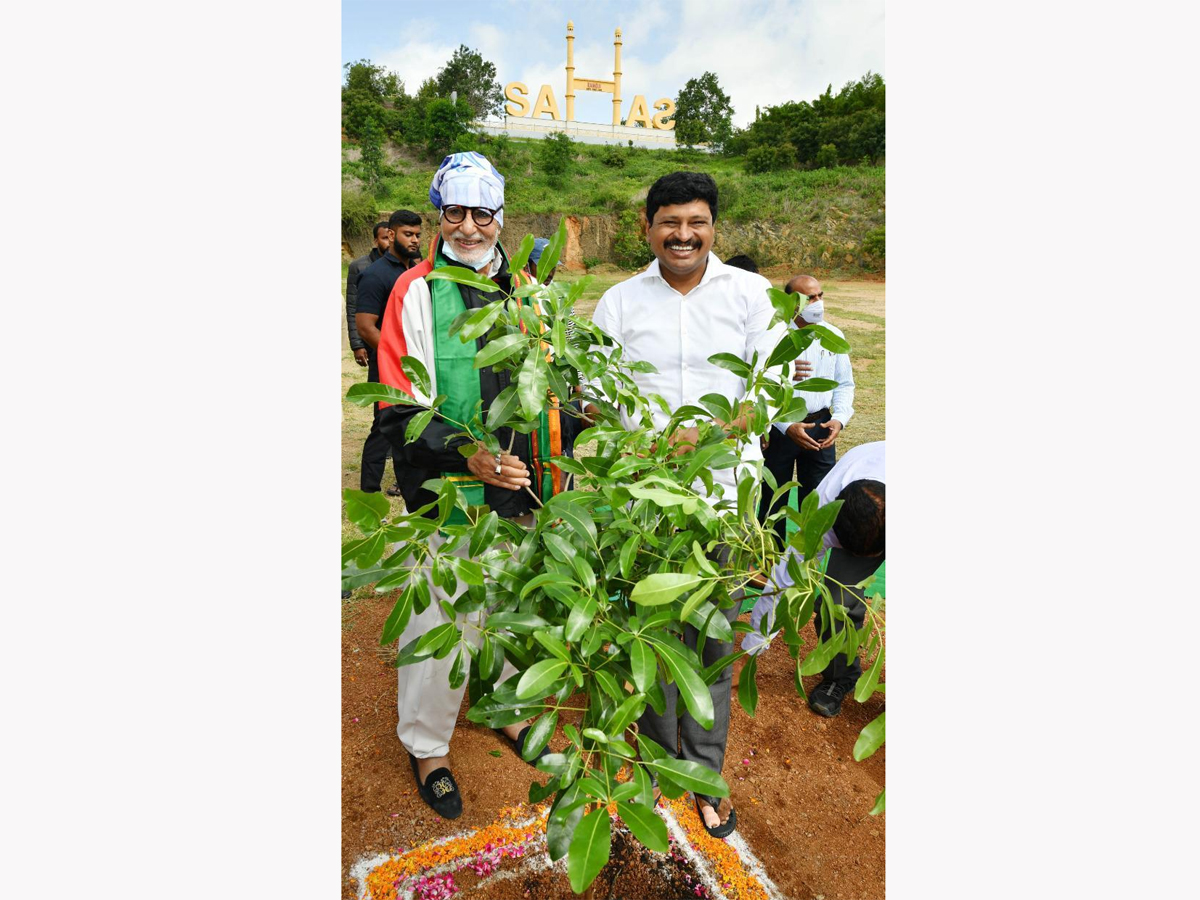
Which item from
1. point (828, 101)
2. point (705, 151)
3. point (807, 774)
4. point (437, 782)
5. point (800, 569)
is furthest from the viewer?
point (705, 151)

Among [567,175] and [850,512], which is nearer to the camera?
[850,512]

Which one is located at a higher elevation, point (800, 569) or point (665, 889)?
point (800, 569)

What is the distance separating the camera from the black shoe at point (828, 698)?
2.53 meters

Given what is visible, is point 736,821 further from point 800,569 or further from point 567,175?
point 567,175

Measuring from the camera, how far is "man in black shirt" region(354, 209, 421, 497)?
11.8 ft

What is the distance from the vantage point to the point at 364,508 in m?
0.93

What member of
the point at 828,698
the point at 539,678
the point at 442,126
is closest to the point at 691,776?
the point at 539,678

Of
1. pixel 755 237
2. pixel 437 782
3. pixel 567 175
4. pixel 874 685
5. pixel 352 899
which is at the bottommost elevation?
pixel 352 899

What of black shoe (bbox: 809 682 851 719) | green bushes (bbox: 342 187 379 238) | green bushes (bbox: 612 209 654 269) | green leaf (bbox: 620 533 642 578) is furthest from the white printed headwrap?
green bushes (bbox: 612 209 654 269)

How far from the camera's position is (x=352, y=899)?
1.75 metres

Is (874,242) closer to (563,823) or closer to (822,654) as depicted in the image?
(822,654)

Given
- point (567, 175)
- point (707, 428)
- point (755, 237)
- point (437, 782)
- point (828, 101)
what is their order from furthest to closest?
point (567, 175) → point (828, 101) → point (755, 237) → point (437, 782) → point (707, 428)

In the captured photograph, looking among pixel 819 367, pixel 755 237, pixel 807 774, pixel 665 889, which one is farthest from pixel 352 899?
pixel 755 237

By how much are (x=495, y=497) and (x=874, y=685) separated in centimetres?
108
